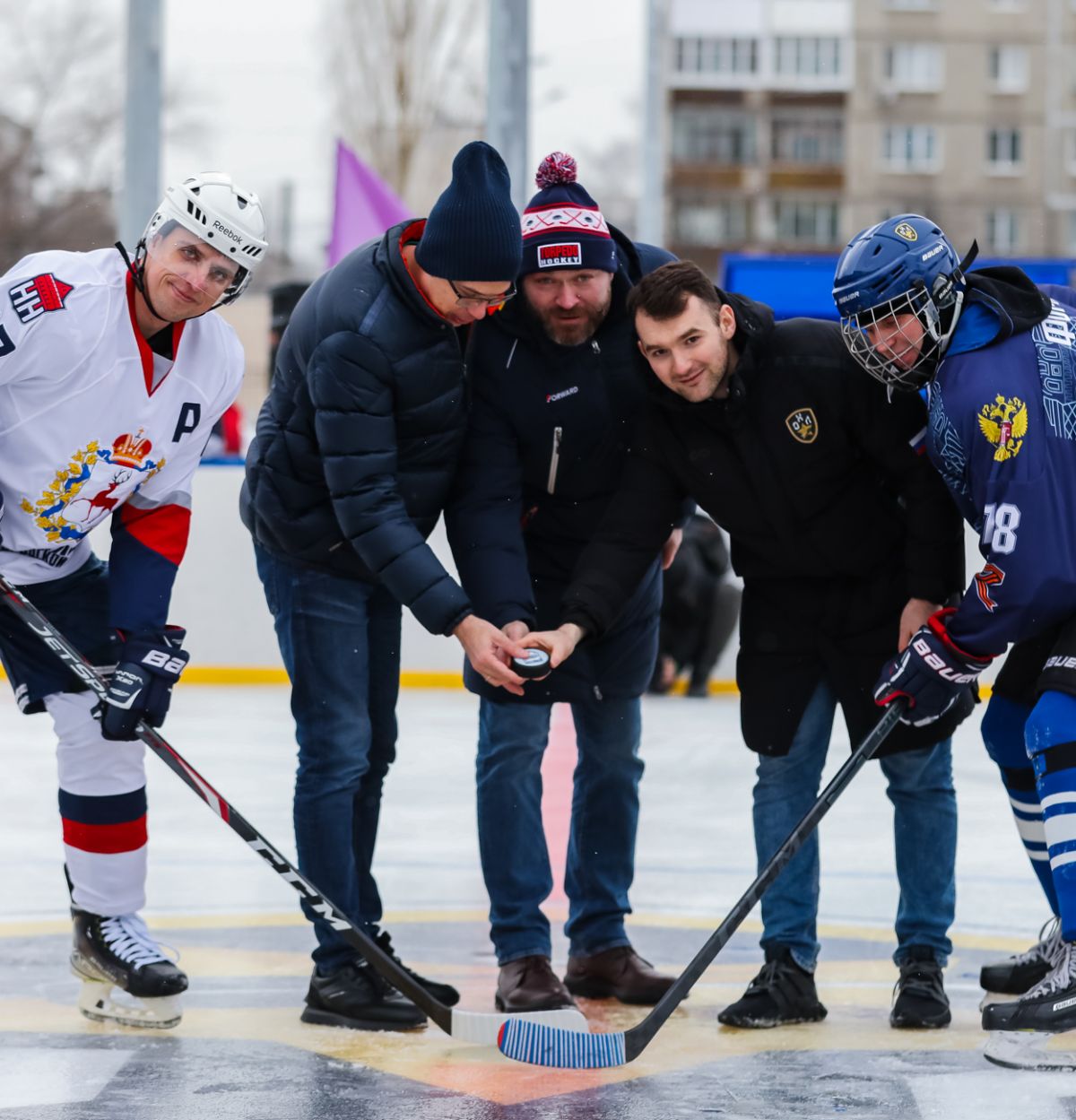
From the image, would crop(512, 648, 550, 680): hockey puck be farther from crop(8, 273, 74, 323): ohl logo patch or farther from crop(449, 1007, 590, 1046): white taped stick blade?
crop(8, 273, 74, 323): ohl logo patch

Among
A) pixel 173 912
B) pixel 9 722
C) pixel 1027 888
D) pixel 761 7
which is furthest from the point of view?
pixel 761 7

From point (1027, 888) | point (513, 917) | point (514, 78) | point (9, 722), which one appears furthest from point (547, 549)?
point (514, 78)

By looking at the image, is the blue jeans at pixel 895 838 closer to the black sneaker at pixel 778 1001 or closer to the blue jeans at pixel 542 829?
the black sneaker at pixel 778 1001

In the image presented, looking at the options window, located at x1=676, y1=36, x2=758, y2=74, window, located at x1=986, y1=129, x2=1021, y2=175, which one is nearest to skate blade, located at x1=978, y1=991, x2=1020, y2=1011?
window, located at x1=676, y1=36, x2=758, y2=74

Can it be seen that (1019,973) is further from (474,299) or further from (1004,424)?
(474,299)

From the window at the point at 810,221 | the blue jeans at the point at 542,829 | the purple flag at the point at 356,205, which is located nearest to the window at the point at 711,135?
the window at the point at 810,221

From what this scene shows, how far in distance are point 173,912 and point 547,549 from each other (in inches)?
52.3

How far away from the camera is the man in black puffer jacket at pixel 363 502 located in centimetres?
296

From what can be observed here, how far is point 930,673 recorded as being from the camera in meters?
2.93

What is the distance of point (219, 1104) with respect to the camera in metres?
2.66

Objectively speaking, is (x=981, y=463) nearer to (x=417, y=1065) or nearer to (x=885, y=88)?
(x=417, y=1065)

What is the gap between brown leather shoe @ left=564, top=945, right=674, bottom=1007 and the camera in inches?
130

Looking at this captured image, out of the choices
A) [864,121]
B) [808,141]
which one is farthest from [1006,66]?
[808,141]

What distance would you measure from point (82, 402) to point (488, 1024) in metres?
1.26
